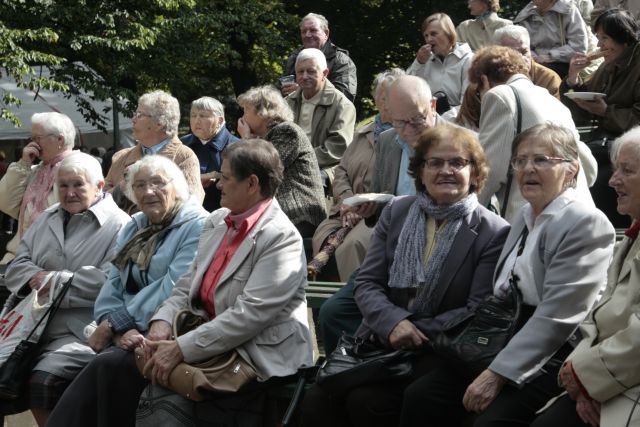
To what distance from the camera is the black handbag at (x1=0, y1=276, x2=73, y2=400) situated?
6.22 m

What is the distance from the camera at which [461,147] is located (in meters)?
5.27

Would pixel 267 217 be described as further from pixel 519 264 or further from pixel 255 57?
pixel 255 57

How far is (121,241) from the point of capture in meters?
6.46

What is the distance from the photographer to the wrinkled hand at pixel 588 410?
429cm

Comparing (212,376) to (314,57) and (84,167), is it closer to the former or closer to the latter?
(84,167)

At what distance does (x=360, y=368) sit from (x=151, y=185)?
192 centimetres

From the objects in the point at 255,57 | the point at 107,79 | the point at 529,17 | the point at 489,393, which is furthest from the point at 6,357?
the point at 255,57

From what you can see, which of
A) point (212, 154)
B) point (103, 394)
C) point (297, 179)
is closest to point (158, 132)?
point (212, 154)

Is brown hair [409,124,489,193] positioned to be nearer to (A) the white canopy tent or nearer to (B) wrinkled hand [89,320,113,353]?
(B) wrinkled hand [89,320,113,353]

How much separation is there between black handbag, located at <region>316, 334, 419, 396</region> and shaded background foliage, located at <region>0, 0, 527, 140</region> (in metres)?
10.8

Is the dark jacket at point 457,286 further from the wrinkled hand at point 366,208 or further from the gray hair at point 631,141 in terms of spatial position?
the wrinkled hand at point 366,208

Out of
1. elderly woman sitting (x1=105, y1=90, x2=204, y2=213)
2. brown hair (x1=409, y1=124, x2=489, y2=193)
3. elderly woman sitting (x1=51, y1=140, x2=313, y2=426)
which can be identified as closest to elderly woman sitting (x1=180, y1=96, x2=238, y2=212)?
elderly woman sitting (x1=105, y1=90, x2=204, y2=213)

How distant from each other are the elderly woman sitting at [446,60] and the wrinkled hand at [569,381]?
5587mm

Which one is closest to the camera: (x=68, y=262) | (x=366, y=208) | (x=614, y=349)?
(x=614, y=349)
